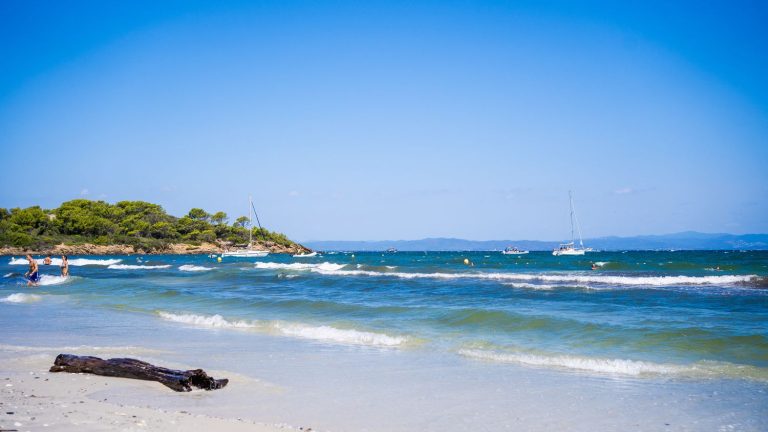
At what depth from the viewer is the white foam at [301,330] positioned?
1284cm

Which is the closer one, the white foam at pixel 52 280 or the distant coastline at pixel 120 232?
the white foam at pixel 52 280

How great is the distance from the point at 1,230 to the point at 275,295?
96.9 metres

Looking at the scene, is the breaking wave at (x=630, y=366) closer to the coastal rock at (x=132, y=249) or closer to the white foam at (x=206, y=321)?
the white foam at (x=206, y=321)

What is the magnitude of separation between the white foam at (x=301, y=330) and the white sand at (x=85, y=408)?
4.48m

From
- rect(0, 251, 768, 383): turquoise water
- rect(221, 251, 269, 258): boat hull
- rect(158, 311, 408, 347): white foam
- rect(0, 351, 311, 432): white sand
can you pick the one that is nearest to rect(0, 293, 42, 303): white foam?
rect(0, 251, 768, 383): turquoise water

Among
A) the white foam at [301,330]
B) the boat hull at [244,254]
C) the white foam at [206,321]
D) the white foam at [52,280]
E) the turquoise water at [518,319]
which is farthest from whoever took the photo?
the boat hull at [244,254]

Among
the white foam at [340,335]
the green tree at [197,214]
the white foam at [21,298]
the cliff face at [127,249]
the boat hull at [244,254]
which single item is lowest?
the white foam at [340,335]

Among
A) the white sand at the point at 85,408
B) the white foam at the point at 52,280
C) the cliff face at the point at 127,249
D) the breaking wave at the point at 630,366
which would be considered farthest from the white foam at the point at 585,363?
the cliff face at the point at 127,249

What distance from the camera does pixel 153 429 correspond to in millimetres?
5781

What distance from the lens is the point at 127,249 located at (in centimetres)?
10806

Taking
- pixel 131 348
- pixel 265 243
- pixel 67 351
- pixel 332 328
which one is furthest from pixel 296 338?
pixel 265 243

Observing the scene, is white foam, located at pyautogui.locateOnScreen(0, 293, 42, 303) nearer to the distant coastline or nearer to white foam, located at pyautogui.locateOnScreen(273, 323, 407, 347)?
white foam, located at pyautogui.locateOnScreen(273, 323, 407, 347)

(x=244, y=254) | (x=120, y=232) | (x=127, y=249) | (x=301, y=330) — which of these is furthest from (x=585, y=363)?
(x=120, y=232)

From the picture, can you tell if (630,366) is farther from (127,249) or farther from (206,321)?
(127,249)
